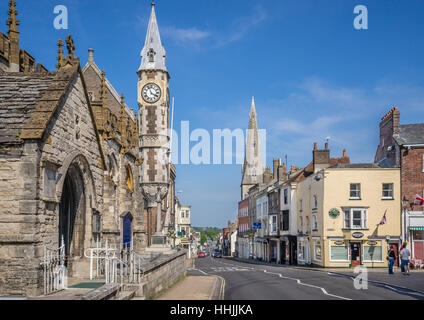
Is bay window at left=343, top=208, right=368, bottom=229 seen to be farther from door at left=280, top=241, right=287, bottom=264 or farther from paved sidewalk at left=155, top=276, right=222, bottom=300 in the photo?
paved sidewalk at left=155, top=276, right=222, bottom=300

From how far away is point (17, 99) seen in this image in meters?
12.4

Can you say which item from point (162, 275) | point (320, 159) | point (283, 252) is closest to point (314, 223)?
point (320, 159)

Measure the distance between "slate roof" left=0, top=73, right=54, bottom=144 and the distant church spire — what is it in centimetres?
2151

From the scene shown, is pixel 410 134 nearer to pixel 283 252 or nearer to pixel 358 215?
pixel 358 215

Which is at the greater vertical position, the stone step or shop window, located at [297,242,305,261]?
the stone step

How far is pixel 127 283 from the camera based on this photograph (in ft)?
44.5

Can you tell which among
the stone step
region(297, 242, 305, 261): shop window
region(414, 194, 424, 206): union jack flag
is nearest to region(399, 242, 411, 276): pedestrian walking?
region(414, 194, 424, 206): union jack flag

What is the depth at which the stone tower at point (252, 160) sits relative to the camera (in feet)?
406

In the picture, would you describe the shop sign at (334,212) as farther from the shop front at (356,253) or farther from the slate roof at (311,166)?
the slate roof at (311,166)

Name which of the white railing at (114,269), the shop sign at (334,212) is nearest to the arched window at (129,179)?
the white railing at (114,269)

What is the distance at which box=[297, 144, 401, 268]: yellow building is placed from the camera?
3912cm

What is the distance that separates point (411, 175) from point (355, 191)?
4.81m

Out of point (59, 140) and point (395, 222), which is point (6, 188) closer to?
point (59, 140)

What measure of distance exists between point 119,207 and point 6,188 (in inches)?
353
